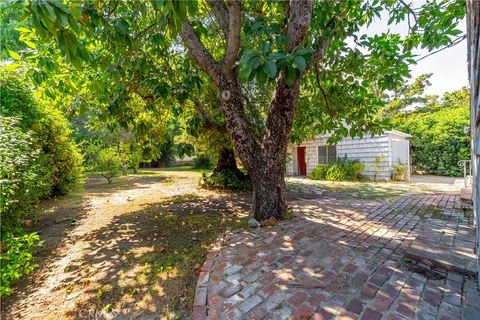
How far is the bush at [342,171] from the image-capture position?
11.0m

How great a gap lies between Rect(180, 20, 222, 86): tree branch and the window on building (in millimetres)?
10654

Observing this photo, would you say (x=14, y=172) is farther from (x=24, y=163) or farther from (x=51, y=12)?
(x=51, y=12)

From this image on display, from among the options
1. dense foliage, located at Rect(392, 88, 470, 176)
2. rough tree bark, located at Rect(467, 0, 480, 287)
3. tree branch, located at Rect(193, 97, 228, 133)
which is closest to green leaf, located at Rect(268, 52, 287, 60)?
rough tree bark, located at Rect(467, 0, 480, 287)

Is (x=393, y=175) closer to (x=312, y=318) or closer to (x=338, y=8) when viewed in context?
(x=338, y=8)

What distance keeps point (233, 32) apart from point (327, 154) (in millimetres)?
11279

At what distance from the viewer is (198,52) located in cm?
364

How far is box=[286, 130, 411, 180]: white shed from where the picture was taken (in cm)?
1057

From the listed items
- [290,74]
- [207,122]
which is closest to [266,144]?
[290,74]

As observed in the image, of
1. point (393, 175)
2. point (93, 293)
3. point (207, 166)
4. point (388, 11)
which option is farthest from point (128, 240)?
point (207, 166)

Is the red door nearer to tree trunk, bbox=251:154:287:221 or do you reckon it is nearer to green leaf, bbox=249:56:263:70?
tree trunk, bbox=251:154:287:221

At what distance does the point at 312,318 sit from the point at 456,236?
3.08m

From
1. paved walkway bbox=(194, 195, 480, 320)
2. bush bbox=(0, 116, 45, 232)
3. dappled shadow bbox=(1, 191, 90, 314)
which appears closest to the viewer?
paved walkway bbox=(194, 195, 480, 320)

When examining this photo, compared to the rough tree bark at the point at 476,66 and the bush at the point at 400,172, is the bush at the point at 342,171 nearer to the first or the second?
the bush at the point at 400,172

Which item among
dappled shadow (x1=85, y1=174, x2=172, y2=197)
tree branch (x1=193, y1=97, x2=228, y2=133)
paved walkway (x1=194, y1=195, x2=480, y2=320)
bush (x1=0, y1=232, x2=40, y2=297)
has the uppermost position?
tree branch (x1=193, y1=97, x2=228, y2=133)
